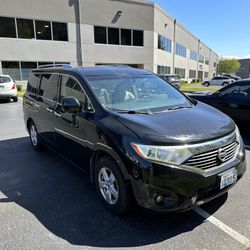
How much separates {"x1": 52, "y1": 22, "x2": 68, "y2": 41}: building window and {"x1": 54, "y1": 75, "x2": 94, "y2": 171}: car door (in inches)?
768

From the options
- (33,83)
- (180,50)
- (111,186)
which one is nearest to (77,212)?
(111,186)

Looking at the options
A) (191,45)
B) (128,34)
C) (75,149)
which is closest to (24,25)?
(128,34)

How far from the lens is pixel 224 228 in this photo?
2738 millimetres

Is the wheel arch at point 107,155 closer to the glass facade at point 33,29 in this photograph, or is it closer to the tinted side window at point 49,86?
the tinted side window at point 49,86

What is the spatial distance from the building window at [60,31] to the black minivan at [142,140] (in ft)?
63.0

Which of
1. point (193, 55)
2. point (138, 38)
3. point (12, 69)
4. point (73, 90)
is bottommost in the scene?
point (73, 90)

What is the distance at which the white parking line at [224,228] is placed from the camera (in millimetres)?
2539

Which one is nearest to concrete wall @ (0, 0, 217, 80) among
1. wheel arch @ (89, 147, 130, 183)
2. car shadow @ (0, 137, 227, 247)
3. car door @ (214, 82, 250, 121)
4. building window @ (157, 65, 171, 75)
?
building window @ (157, 65, 171, 75)

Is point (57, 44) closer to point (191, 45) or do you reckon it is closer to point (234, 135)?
point (234, 135)

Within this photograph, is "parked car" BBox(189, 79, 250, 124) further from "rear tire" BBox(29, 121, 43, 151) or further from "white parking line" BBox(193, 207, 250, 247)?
"rear tire" BBox(29, 121, 43, 151)

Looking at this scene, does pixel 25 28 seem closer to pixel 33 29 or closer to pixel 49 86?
pixel 33 29

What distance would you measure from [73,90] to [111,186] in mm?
1619

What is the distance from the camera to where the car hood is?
2.57 m

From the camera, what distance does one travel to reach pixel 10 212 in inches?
125
